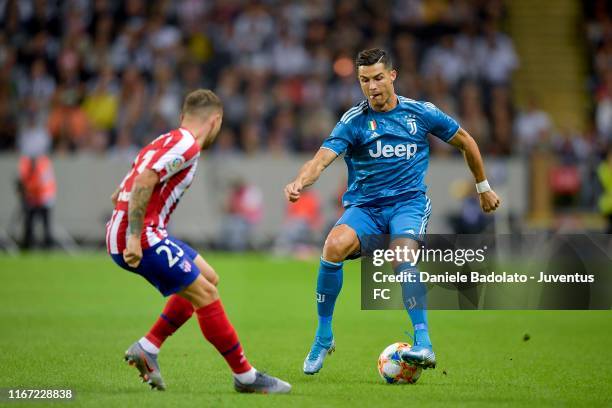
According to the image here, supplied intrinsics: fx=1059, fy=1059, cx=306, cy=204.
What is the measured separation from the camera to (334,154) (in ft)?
28.1

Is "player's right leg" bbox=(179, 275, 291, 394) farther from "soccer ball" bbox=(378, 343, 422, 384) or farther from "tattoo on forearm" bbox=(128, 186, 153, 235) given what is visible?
"soccer ball" bbox=(378, 343, 422, 384)

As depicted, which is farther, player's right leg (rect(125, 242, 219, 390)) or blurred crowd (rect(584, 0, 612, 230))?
blurred crowd (rect(584, 0, 612, 230))

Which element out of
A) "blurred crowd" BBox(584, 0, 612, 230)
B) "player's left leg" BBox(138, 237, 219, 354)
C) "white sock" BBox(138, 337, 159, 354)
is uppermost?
"player's left leg" BBox(138, 237, 219, 354)

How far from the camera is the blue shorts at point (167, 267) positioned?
7.22 metres

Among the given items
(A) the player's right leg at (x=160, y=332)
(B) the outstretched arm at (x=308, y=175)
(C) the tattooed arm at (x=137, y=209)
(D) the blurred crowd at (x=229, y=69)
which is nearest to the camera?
(C) the tattooed arm at (x=137, y=209)

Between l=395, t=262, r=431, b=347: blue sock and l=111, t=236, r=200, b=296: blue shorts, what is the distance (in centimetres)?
192

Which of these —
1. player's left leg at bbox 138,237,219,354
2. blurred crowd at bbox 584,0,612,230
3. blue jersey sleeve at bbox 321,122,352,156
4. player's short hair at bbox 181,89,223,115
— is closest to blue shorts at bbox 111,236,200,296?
player's left leg at bbox 138,237,219,354

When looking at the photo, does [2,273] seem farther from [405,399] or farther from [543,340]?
[405,399]

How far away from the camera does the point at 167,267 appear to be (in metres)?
7.23

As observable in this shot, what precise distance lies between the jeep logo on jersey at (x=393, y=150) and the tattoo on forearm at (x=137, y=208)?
2.43 metres

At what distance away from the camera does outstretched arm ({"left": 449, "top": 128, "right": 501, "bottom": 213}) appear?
8844 mm

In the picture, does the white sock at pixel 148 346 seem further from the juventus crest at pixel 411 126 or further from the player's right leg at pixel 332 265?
the juventus crest at pixel 411 126

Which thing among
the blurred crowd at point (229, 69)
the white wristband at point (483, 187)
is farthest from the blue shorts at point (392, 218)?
the blurred crowd at point (229, 69)

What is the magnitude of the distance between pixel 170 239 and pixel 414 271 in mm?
2120
